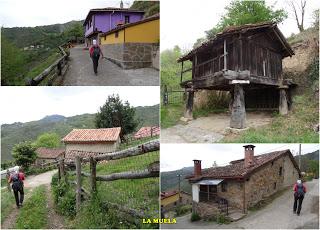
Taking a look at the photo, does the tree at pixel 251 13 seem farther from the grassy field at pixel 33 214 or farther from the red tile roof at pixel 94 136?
the grassy field at pixel 33 214

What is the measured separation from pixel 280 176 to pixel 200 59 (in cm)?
517

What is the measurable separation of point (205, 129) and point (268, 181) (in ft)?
10.2

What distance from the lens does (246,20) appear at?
12523 mm

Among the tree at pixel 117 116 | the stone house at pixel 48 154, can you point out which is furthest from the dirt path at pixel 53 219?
the stone house at pixel 48 154

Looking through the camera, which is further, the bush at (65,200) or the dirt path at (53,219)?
the bush at (65,200)

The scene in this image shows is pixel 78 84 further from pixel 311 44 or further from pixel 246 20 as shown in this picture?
pixel 311 44

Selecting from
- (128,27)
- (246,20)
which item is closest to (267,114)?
(246,20)

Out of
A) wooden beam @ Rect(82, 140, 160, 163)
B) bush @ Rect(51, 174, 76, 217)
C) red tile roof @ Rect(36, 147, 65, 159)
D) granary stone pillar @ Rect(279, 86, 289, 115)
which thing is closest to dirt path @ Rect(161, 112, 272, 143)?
granary stone pillar @ Rect(279, 86, 289, 115)

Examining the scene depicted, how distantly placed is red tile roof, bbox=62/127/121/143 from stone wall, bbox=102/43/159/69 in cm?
795

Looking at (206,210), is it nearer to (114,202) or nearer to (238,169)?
(238,169)

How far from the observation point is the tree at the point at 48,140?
120 ft

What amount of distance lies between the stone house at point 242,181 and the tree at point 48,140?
28489 mm

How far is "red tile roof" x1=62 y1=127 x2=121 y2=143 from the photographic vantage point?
17016 mm

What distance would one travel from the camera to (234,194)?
398 inches
